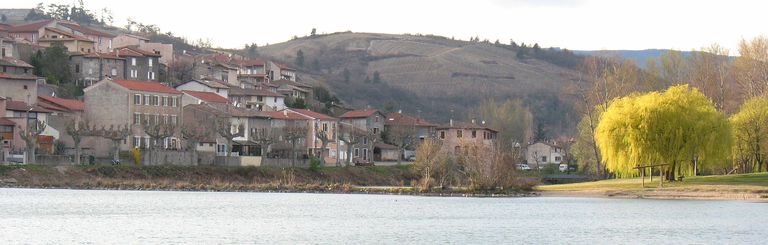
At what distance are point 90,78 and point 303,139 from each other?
2673 centimetres

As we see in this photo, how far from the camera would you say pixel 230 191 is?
99938mm

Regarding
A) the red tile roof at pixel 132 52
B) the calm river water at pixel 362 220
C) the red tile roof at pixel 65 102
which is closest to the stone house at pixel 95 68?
the red tile roof at pixel 132 52

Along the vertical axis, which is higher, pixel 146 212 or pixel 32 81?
pixel 32 81

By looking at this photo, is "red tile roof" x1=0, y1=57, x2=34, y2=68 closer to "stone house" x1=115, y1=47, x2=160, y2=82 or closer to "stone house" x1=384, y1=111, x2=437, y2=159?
"stone house" x1=115, y1=47, x2=160, y2=82

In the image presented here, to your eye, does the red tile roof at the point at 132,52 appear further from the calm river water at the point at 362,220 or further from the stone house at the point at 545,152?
the calm river water at the point at 362,220

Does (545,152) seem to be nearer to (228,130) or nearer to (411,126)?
(411,126)

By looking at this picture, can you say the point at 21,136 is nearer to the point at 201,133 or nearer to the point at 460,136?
the point at 201,133

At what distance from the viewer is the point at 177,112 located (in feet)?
408

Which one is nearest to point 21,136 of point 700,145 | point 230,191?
point 230,191

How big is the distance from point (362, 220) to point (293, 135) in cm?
5441

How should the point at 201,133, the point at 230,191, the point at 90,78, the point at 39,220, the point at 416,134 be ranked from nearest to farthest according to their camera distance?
the point at 39,220 → the point at 230,191 → the point at 201,133 → the point at 90,78 → the point at 416,134

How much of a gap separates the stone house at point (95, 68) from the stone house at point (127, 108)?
22610 mm

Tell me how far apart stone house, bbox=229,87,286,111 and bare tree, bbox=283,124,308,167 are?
1685 centimetres

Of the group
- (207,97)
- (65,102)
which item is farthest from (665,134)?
(65,102)
